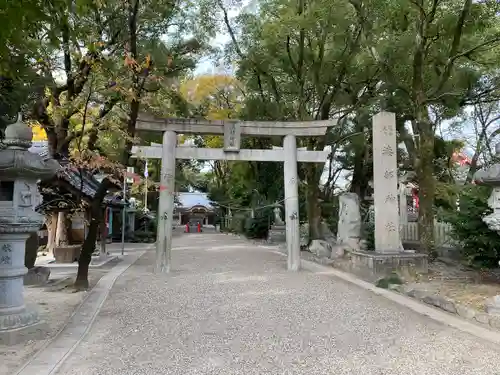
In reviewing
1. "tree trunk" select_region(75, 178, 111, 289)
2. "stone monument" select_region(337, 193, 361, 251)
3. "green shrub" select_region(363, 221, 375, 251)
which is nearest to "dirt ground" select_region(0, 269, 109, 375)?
"tree trunk" select_region(75, 178, 111, 289)

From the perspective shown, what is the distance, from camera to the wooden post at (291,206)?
12570 mm

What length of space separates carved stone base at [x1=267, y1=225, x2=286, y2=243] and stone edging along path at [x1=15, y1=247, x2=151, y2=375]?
16466 millimetres

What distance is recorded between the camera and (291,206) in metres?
12.7

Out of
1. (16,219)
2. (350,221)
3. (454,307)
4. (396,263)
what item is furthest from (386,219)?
(16,219)

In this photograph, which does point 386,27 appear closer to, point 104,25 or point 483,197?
point 483,197

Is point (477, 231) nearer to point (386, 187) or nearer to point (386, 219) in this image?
point (386, 219)

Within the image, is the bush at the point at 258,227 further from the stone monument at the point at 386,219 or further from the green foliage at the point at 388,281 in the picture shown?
the green foliage at the point at 388,281

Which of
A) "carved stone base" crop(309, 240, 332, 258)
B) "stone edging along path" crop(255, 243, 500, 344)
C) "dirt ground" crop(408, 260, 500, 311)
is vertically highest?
"carved stone base" crop(309, 240, 332, 258)

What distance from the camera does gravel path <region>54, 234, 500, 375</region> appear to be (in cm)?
458

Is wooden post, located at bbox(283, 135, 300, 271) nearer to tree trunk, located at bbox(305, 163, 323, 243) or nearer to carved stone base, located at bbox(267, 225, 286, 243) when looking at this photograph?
tree trunk, located at bbox(305, 163, 323, 243)

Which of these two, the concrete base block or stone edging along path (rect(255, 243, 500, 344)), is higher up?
the concrete base block

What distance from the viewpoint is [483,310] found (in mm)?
6414

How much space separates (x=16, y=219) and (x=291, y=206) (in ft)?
26.7

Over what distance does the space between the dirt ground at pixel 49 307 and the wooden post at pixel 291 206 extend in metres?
5.20
